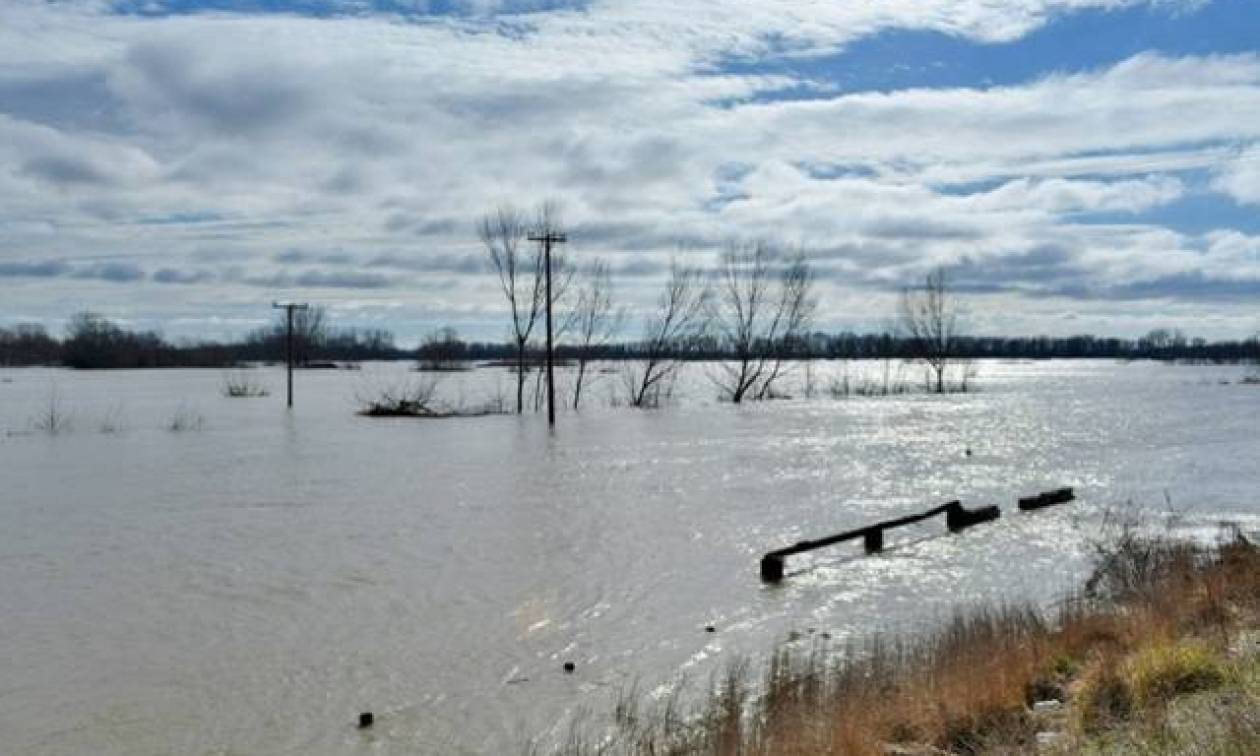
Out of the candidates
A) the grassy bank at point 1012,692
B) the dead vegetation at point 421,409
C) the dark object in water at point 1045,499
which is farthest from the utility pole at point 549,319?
the grassy bank at point 1012,692

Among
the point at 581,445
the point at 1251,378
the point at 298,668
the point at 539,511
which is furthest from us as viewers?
the point at 1251,378

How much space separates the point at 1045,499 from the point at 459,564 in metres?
11.0

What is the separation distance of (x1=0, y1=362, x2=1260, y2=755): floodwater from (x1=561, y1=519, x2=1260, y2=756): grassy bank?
1.12 metres

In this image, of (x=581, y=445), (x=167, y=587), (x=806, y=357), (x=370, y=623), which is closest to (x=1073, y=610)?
(x=370, y=623)

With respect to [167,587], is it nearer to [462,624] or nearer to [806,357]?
[462,624]

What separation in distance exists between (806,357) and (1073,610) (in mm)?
58636

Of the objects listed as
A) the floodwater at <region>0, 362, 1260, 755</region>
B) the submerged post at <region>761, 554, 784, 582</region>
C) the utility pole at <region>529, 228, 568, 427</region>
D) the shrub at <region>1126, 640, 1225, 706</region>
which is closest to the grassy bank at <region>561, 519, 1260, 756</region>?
the shrub at <region>1126, 640, 1225, 706</region>

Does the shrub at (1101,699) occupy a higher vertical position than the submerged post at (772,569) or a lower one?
higher

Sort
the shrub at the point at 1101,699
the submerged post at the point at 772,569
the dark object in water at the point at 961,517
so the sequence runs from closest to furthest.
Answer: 1. the shrub at the point at 1101,699
2. the submerged post at the point at 772,569
3. the dark object in water at the point at 961,517

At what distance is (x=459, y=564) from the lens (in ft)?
48.2

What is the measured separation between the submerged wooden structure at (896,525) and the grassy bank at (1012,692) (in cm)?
337

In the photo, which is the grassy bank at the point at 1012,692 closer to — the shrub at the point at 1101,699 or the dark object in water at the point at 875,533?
the shrub at the point at 1101,699

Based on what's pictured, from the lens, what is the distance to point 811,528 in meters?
17.7

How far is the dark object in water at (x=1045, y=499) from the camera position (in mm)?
19484
